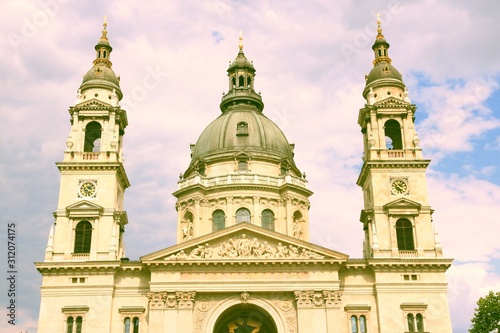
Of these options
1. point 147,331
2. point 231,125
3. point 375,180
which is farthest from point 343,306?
point 231,125

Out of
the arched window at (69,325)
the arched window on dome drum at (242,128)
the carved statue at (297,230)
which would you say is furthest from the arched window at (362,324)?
the arched window on dome drum at (242,128)

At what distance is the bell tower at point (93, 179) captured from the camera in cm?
4700

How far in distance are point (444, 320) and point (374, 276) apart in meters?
5.56

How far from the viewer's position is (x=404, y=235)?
47750 mm

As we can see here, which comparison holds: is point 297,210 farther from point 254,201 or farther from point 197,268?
point 197,268

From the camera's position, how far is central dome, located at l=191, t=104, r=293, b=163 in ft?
206

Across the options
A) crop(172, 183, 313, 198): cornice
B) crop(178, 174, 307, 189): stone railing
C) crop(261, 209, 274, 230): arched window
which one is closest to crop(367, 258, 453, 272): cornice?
crop(261, 209, 274, 230): arched window

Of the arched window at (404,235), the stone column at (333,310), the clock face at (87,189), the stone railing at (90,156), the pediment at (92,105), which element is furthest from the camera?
the pediment at (92,105)

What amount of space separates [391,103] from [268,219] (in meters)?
15.7

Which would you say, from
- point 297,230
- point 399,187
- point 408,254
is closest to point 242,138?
point 297,230

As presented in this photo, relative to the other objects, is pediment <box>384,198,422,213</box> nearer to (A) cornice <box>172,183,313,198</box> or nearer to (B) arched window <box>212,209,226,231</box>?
(A) cornice <box>172,183,313,198</box>

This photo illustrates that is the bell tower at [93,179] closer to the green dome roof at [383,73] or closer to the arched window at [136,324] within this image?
the arched window at [136,324]

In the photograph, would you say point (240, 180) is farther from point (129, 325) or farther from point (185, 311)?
point (129, 325)

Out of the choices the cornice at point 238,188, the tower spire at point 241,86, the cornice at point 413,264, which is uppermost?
the tower spire at point 241,86
